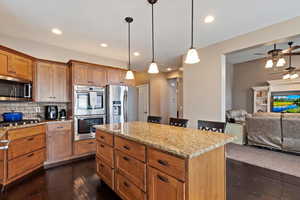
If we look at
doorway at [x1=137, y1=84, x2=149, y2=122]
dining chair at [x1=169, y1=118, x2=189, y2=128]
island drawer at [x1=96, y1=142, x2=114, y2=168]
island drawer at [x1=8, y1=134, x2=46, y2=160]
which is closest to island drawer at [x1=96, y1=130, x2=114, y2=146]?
island drawer at [x1=96, y1=142, x2=114, y2=168]

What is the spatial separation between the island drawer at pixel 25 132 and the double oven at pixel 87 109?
0.65m

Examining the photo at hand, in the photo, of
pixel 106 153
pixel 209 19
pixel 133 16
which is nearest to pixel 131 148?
pixel 106 153

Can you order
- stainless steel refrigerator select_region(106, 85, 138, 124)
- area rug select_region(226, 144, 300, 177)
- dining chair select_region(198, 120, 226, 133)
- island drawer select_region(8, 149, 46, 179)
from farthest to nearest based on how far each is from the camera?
stainless steel refrigerator select_region(106, 85, 138, 124)
area rug select_region(226, 144, 300, 177)
island drawer select_region(8, 149, 46, 179)
dining chair select_region(198, 120, 226, 133)

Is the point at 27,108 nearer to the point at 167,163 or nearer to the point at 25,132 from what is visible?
the point at 25,132

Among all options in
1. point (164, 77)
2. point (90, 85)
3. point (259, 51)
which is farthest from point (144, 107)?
point (259, 51)

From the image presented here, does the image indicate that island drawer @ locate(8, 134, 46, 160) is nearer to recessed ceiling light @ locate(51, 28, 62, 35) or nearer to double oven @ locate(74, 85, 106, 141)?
double oven @ locate(74, 85, 106, 141)

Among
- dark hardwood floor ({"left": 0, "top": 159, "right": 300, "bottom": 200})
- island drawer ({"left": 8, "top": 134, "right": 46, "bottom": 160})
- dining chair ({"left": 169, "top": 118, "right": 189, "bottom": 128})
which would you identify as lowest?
dark hardwood floor ({"left": 0, "top": 159, "right": 300, "bottom": 200})

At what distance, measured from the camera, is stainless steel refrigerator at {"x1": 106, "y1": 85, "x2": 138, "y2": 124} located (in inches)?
148

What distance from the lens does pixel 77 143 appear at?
334cm

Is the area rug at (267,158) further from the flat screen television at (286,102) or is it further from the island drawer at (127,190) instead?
the flat screen television at (286,102)

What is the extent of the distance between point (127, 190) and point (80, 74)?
111 inches

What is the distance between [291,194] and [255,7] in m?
2.74

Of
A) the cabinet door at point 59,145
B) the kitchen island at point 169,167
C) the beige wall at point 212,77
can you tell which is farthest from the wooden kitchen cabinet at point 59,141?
the beige wall at point 212,77

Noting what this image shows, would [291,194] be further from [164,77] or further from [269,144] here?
[164,77]
